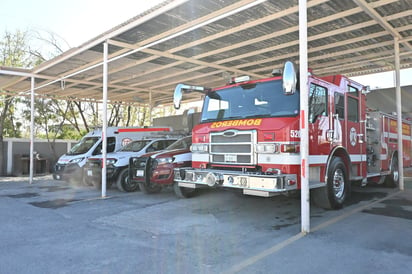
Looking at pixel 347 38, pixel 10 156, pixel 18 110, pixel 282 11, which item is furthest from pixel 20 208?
pixel 18 110

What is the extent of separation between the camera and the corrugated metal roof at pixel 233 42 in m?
7.12

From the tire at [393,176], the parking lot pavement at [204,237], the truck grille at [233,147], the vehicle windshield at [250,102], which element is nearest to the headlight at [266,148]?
the truck grille at [233,147]

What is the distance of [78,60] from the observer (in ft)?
34.8

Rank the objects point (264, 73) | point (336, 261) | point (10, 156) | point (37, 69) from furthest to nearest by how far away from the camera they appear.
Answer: point (10, 156) → point (264, 73) → point (37, 69) → point (336, 261)

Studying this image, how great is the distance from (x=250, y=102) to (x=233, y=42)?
3744mm

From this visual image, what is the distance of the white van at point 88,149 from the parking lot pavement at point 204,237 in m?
2.54

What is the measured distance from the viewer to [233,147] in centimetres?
591

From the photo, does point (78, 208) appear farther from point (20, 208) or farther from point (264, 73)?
point (264, 73)

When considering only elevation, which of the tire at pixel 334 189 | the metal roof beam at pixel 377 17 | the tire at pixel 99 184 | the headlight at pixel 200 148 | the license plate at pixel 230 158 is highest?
the metal roof beam at pixel 377 17

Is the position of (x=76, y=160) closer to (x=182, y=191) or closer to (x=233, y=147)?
(x=182, y=191)

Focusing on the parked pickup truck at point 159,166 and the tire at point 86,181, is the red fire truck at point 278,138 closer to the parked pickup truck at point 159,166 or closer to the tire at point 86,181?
the parked pickup truck at point 159,166

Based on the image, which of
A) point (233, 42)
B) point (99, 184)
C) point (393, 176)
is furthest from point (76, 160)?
point (393, 176)

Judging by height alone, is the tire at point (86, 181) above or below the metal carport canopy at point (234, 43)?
below

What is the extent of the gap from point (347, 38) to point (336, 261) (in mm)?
6884
